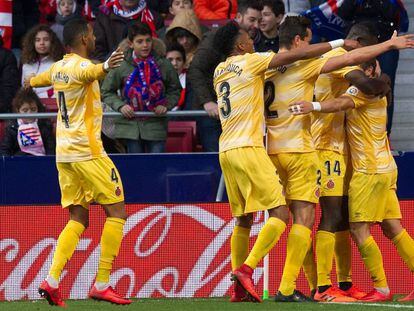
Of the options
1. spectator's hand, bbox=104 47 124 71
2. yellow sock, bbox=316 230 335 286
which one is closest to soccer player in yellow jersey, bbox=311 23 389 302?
yellow sock, bbox=316 230 335 286

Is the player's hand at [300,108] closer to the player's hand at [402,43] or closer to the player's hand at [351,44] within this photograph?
the player's hand at [402,43]

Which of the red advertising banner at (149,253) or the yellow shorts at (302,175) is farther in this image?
the red advertising banner at (149,253)

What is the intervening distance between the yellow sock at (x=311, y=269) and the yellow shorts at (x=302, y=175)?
0.93 meters

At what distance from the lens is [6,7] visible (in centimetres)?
1619

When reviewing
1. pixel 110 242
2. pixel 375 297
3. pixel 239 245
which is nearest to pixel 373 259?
pixel 375 297

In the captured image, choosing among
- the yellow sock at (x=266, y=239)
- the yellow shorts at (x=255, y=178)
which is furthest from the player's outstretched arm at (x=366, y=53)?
the yellow sock at (x=266, y=239)

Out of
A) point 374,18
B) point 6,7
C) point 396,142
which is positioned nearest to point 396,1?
point 374,18

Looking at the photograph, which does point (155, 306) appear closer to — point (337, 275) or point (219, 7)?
point (337, 275)

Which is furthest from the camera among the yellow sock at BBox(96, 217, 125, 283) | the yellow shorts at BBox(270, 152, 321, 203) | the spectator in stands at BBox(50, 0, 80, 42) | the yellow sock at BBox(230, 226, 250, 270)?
the spectator in stands at BBox(50, 0, 80, 42)

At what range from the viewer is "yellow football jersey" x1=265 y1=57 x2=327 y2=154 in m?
11.6

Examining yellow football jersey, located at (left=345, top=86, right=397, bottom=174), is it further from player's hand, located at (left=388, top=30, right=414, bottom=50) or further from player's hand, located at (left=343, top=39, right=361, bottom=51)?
player's hand, located at (left=388, top=30, right=414, bottom=50)

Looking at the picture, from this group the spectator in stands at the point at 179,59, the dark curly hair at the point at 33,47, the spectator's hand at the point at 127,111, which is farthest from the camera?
the spectator in stands at the point at 179,59

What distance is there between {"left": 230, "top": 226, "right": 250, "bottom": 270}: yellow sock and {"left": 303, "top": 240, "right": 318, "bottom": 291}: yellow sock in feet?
2.37

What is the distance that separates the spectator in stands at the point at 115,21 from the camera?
1583 cm
